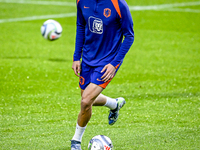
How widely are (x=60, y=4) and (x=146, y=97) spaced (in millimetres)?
16607

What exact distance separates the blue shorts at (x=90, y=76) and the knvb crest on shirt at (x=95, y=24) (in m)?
0.52

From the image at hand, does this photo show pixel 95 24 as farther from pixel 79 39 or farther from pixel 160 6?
pixel 160 6

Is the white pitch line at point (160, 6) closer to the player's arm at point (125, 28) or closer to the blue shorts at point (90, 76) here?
the blue shorts at point (90, 76)

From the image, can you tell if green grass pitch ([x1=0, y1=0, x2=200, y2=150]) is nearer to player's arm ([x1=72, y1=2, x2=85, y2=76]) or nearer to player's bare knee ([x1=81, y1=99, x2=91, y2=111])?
player's bare knee ([x1=81, y1=99, x2=91, y2=111])

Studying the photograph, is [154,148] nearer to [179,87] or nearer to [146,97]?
[146,97]

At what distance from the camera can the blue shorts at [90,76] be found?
17.3 ft

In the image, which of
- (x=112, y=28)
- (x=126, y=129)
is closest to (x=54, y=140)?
(x=126, y=129)

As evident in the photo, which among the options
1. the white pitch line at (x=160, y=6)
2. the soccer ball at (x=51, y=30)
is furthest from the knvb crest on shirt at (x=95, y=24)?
the white pitch line at (x=160, y=6)

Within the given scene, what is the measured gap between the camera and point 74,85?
9812 millimetres

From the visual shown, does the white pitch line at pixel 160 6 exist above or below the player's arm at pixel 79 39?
below

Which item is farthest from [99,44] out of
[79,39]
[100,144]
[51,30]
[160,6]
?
[160,6]

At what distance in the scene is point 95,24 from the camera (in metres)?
5.23

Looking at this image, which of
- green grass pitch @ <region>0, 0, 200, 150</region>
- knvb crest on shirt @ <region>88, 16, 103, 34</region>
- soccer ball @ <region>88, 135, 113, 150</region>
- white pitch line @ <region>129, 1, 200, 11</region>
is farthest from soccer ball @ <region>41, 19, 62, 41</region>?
white pitch line @ <region>129, 1, 200, 11</region>

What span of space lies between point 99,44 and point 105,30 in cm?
22
